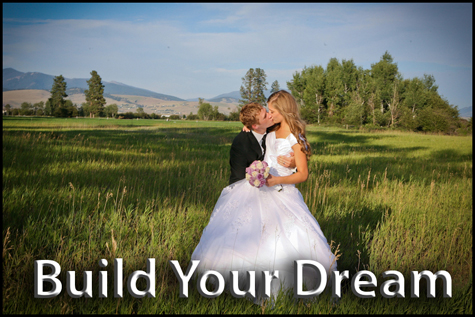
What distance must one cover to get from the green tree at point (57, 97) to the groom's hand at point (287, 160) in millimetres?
114822

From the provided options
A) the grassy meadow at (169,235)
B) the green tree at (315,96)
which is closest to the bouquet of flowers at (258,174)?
the grassy meadow at (169,235)

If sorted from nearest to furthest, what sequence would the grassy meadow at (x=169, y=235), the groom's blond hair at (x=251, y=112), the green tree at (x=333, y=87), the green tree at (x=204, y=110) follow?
the grassy meadow at (x=169, y=235), the groom's blond hair at (x=251, y=112), the green tree at (x=333, y=87), the green tree at (x=204, y=110)

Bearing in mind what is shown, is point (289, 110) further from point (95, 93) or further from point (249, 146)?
point (95, 93)

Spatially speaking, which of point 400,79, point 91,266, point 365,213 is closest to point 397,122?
point 400,79

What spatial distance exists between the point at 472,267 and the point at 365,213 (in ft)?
6.33

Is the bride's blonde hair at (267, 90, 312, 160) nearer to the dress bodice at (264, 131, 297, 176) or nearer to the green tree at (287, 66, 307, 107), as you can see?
the dress bodice at (264, 131, 297, 176)

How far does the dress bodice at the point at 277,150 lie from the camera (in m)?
3.30

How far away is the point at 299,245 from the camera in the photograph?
2910 mm

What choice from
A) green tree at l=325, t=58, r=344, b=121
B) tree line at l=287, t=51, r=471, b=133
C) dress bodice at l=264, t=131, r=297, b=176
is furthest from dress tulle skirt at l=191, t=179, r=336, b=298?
green tree at l=325, t=58, r=344, b=121

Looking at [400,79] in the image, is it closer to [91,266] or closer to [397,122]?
[397,122]

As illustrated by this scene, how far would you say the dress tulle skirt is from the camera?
286cm

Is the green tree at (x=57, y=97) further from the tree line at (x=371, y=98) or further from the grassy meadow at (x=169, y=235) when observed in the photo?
the grassy meadow at (x=169, y=235)

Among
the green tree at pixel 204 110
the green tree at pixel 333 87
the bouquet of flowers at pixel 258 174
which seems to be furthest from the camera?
the green tree at pixel 204 110

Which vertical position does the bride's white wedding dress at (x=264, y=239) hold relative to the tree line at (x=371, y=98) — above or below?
below
